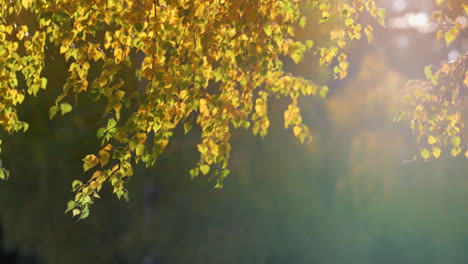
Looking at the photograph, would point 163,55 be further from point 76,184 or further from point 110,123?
point 76,184

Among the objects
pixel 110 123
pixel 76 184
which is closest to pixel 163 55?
pixel 110 123

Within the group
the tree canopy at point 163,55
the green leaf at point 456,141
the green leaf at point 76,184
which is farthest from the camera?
the green leaf at point 456,141

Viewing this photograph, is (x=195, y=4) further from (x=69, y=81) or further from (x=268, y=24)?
(x=69, y=81)

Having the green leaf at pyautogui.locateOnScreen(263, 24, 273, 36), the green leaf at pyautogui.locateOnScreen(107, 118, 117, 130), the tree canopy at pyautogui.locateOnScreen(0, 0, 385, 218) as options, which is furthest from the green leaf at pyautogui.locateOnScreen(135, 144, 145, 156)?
the green leaf at pyautogui.locateOnScreen(263, 24, 273, 36)

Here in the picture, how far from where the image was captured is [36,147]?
8.53m

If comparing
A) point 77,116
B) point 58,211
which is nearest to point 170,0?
point 77,116

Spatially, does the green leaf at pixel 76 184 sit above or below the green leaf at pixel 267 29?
below

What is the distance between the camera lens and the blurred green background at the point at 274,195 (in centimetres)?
864

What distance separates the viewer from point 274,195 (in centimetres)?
998

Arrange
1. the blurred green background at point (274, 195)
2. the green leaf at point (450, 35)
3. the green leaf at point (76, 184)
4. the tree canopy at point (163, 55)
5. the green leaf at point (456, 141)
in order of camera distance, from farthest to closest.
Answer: the blurred green background at point (274, 195), the green leaf at point (456, 141), the green leaf at point (450, 35), the green leaf at point (76, 184), the tree canopy at point (163, 55)

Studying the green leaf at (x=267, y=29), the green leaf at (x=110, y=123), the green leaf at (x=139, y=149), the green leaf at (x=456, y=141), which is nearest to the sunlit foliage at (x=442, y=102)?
the green leaf at (x=456, y=141)

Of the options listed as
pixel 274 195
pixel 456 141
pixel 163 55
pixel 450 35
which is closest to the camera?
pixel 163 55

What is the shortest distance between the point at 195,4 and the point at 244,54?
373 mm

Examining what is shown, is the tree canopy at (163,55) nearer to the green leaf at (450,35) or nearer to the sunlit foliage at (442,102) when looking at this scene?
the green leaf at (450,35)
